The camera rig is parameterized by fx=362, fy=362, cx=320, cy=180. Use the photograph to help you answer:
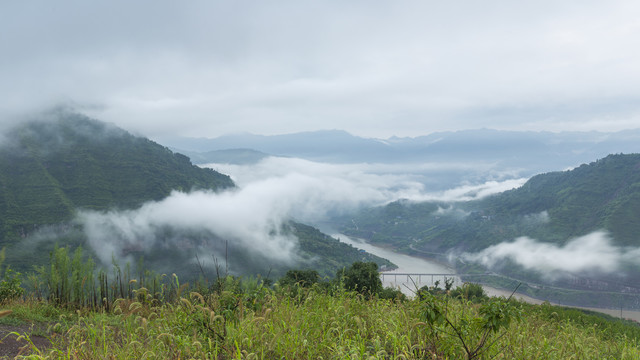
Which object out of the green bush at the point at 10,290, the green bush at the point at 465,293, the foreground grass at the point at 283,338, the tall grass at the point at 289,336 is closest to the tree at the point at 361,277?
the green bush at the point at 465,293

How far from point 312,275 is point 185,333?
3214 centimetres

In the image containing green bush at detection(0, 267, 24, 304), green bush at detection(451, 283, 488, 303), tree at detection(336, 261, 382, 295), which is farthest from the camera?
tree at detection(336, 261, 382, 295)

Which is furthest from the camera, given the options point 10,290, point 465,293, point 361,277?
point 361,277

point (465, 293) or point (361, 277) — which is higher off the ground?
point (465, 293)

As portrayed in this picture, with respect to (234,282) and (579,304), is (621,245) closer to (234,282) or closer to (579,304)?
(579,304)

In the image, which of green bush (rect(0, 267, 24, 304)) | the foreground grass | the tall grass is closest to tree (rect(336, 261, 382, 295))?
the tall grass

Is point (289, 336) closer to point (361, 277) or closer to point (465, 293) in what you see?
point (465, 293)

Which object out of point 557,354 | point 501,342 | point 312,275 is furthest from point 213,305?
point 312,275

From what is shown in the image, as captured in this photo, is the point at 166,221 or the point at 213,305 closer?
the point at 213,305

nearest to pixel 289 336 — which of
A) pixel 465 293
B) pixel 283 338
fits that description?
pixel 283 338

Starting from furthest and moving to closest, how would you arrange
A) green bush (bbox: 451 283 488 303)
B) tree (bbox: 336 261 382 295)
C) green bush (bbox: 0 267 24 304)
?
tree (bbox: 336 261 382 295) < green bush (bbox: 0 267 24 304) < green bush (bbox: 451 283 488 303)

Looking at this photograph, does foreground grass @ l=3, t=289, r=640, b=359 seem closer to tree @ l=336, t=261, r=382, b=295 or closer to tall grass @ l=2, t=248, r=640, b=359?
tall grass @ l=2, t=248, r=640, b=359

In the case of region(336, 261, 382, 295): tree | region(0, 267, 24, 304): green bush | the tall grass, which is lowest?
region(336, 261, 382, 295): tree

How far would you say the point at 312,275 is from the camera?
38438 millimetres
